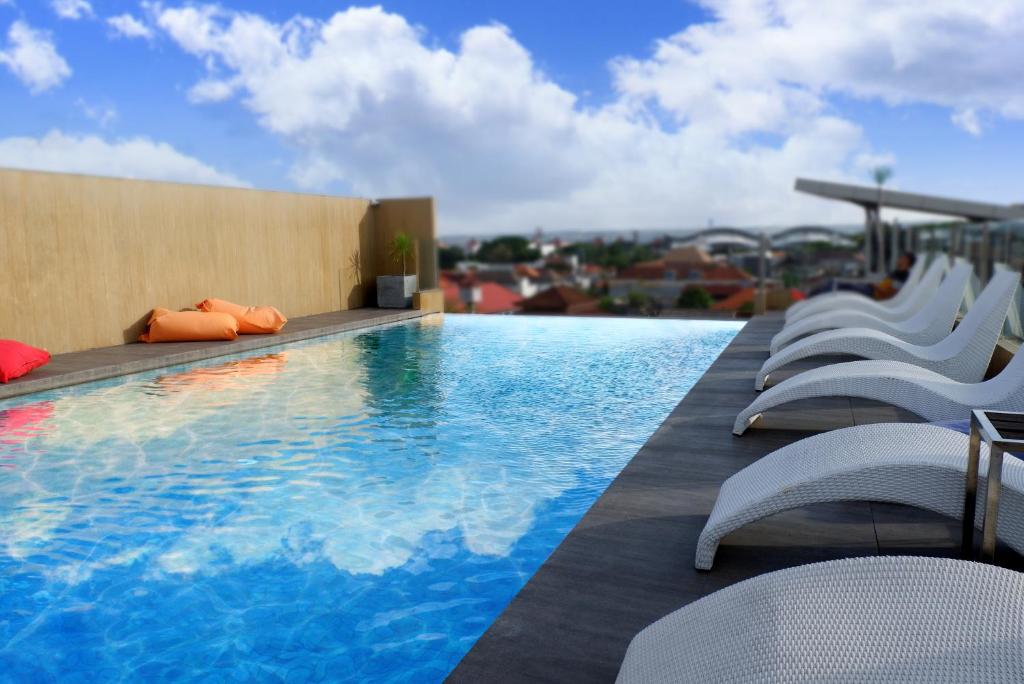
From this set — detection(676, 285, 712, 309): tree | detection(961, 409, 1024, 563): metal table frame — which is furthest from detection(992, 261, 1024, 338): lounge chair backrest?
detection(676, 285, 712, 309): tree

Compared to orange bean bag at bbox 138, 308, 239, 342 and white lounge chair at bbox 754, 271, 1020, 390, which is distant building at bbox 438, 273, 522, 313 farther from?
white lounge chair at bbox 754, 271, 1020, 390

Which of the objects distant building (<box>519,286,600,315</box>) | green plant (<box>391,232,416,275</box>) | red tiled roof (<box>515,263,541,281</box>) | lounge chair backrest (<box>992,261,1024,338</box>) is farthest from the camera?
red tiled roof (<box>515,263,541,281</box>)

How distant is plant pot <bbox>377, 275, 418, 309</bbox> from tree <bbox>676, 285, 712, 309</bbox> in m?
20.3

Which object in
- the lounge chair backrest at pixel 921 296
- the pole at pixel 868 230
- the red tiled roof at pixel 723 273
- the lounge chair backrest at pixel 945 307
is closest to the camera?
the lounge chair backrest at pixel 945 307

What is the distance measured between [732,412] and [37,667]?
13.2 ft

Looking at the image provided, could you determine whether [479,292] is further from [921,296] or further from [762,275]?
[921,296]

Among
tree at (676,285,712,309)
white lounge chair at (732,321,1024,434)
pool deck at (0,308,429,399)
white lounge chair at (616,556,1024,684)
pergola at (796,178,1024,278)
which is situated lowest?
tree at (676,285,712,309)

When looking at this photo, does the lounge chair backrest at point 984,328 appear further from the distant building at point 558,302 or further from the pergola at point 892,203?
the distant building at point 558,302

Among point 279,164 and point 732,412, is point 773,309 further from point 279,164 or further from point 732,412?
point 279,164

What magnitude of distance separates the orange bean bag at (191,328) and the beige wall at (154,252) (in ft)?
1.74

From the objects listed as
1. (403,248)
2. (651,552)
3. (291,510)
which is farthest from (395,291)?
(651,552)

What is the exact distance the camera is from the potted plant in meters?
14.3

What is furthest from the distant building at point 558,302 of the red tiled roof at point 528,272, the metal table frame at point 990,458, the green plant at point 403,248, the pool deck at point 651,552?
the metal table frame at point 990,458

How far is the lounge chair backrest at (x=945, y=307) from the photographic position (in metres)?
6.78
